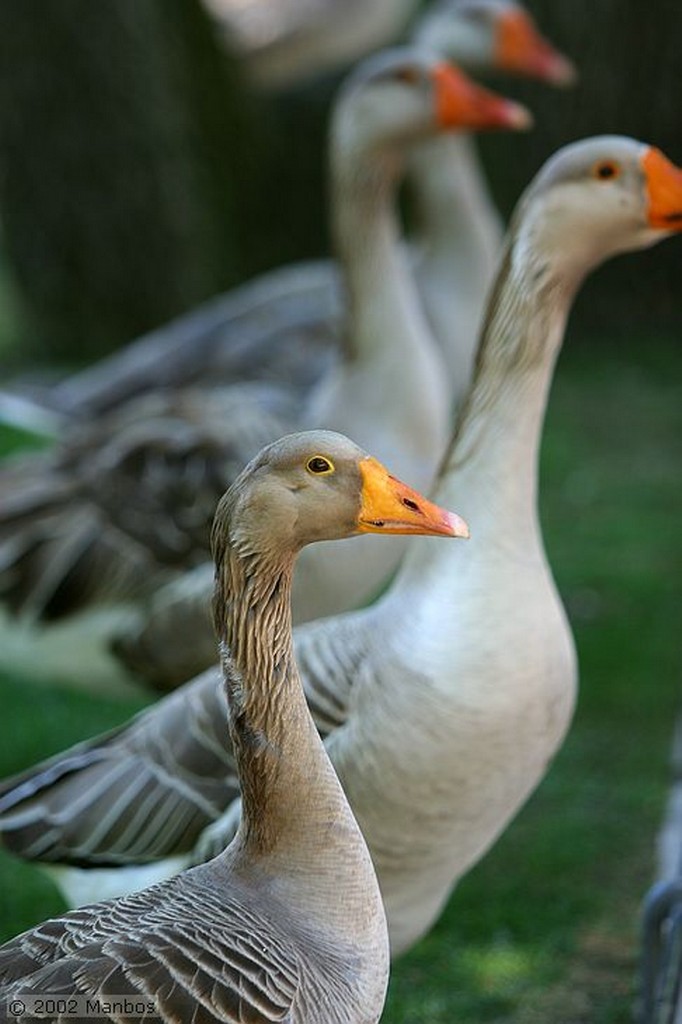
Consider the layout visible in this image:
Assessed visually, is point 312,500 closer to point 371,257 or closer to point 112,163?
point 371,257

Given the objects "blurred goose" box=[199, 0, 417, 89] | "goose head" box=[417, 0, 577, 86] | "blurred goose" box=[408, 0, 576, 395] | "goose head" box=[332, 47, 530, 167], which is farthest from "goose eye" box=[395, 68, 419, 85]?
"blurred goose" box=[199, 0, 417, 89]

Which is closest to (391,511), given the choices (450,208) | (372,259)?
(372,259)

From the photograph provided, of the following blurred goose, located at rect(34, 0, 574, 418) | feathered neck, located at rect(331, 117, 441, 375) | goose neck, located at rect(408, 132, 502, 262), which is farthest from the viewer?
goose neck, located at rect(408, 132, 502, 262)

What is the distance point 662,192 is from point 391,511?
110 centimetres

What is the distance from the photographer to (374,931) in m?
2.60

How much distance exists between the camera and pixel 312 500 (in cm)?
254

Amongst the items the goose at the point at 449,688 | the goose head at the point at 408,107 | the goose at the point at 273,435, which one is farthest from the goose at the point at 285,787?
the goose head at the point at 408,107

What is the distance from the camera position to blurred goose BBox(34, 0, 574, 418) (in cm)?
609

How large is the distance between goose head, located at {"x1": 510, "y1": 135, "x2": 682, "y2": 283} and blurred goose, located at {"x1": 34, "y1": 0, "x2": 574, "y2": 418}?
101 inches

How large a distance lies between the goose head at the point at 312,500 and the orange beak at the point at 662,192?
104 cm

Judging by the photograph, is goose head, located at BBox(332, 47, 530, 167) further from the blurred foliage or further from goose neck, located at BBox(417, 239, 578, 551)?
the blurred foliage

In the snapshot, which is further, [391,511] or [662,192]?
[662,192]

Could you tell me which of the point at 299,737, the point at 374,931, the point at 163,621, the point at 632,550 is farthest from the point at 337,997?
the point at 632,550

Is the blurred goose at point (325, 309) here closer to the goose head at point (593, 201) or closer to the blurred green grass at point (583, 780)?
the blurred green grass at point (583, 780)
